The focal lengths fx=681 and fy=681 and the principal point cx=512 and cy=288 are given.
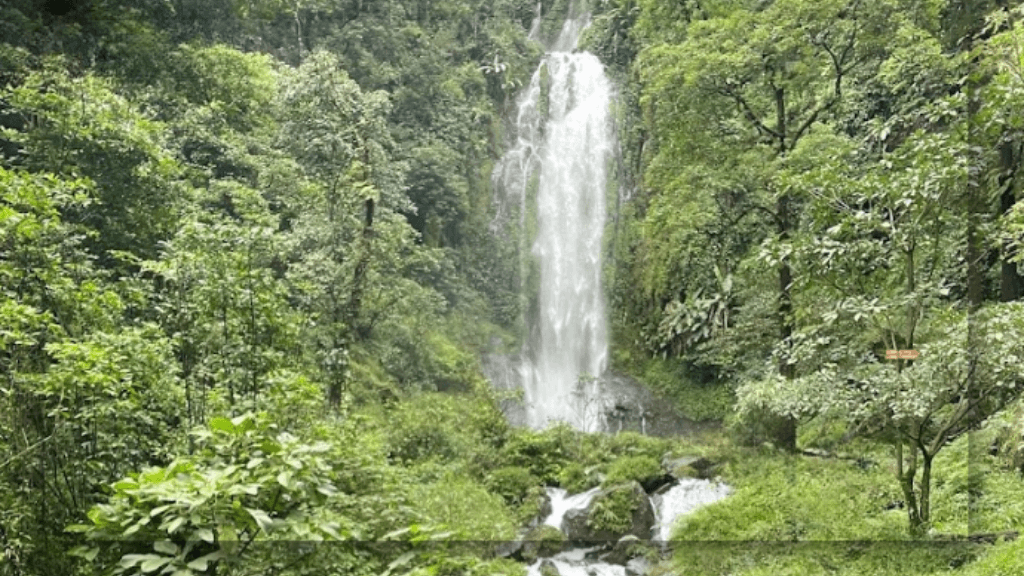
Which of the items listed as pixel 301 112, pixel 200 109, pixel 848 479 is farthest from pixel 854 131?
pixel 200 109

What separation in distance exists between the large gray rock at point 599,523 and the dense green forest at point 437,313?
21 centimetres

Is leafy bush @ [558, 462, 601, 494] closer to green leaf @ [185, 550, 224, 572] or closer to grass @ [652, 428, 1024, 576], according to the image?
grass @ [652, 428, 1024, 576]

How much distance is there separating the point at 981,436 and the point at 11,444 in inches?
369

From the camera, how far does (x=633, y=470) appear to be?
1182cm

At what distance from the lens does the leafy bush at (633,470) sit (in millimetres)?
11570

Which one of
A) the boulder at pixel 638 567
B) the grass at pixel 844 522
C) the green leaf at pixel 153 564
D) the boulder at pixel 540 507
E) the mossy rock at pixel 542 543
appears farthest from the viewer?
the boulder at pixel 540 507

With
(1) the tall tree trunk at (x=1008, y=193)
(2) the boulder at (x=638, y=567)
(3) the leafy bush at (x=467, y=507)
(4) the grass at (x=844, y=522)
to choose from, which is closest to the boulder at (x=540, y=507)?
(3) the leafy bush at (x=467, y=507)

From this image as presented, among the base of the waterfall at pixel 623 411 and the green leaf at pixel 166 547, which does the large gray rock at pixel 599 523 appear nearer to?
the base of the waterfall at pixel 623 411

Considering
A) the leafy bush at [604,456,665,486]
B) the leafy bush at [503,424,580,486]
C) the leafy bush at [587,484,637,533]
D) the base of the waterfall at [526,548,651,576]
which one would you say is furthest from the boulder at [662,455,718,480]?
the base of the waterfall at [526,548,651,576]

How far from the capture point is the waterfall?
72.8 feet

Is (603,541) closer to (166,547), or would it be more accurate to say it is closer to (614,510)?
(614,510)

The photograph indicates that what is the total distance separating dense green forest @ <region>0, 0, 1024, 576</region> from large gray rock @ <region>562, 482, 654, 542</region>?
0.21 m

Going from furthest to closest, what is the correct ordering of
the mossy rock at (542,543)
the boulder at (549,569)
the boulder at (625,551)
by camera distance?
the mossy rock at (542,543), the boulder at (625,551), the boulder at (549,569)

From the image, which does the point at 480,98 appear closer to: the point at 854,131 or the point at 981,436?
the point at 854,131
